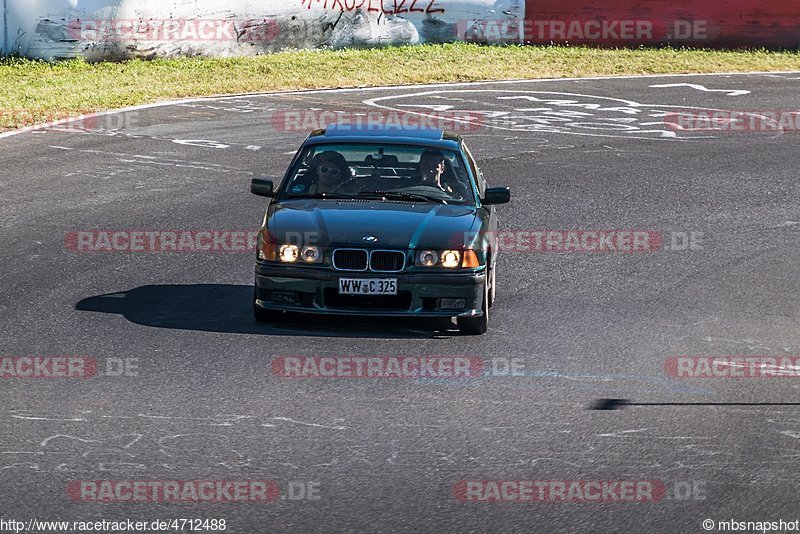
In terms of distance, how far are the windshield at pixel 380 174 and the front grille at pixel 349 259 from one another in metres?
1.04

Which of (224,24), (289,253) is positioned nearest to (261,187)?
(289,253)

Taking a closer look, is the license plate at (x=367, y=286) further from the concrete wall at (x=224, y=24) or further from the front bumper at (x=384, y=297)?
the concrete wall at (x=224, y=24)

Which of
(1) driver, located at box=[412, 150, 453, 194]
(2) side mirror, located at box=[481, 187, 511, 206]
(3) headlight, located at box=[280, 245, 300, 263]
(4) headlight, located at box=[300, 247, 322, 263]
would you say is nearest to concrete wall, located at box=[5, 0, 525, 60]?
(1) driver, located at box=[412, 150, 453, 194]

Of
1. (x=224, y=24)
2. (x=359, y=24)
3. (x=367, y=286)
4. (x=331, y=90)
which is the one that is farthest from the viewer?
(x=359, y=24)

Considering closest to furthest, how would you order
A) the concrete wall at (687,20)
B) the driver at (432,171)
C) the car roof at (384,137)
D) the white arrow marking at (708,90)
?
the driver at (432,171) → the car roof at (384,137) → the white arrow marking at (708,90) → the concrete wall at (687,20)

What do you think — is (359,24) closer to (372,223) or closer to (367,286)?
(372,223)

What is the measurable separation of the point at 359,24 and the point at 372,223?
1833 cm

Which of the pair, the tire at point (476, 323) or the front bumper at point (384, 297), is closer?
the front bumper at point (384, 297)

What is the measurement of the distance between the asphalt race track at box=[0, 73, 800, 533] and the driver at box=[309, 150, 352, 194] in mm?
1207

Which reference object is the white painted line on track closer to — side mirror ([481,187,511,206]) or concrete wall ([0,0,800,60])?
concrete wall ([0,0,800,60])

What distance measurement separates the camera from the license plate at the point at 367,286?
1005 centimetres

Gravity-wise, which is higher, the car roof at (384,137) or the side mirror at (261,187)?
the car roof at (384,137)

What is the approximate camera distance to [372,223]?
1038cm

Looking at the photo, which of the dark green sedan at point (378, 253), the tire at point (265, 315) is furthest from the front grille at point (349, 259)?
the tire at point (265, 315)
